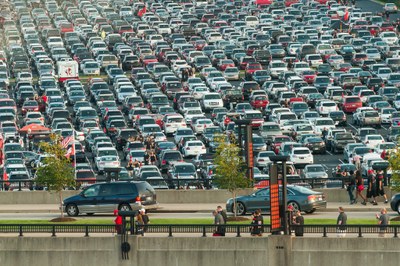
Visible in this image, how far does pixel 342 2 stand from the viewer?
16325 centimetres

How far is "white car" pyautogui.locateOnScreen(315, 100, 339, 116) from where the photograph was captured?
10944 cm

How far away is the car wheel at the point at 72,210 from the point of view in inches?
2603

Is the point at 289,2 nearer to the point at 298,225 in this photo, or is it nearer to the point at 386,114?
the point at 386,114

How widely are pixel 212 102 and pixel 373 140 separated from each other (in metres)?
18.3

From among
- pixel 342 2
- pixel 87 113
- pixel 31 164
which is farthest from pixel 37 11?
pixel 31 164

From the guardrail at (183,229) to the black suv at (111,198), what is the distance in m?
6.12

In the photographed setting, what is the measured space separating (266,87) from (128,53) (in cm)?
2017

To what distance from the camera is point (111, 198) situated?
65562 mm

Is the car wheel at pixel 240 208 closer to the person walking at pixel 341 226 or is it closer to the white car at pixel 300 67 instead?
the person walking at pixel 341 226

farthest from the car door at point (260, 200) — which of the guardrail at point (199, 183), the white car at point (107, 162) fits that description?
the white car at point (107, 162)

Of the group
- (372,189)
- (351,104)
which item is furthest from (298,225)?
(351,104)

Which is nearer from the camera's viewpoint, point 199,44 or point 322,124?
point 322,124

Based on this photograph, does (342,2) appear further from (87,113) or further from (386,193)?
(386,193)

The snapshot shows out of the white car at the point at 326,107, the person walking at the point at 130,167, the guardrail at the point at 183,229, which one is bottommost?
the guardrail at the point at 183,229
